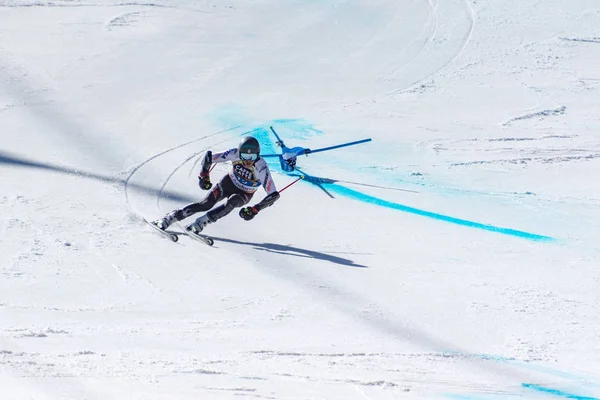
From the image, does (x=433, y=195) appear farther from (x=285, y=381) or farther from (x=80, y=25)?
(x=80, y=25)

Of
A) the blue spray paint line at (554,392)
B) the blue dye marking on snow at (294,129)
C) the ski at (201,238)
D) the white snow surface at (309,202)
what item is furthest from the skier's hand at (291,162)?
the blue spray paint line at (554,392)

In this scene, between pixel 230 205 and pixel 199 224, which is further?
pixel 230 205

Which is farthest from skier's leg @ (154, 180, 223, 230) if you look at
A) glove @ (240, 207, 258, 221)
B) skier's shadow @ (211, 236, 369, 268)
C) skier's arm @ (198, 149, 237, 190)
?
glove @ (240, 207, 258, 221)

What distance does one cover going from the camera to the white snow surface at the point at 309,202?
6602mm

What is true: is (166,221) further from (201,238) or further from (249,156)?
(249,156)

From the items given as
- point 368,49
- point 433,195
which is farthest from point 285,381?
point 368,49

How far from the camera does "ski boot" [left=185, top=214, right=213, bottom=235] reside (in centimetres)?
Answer: 917

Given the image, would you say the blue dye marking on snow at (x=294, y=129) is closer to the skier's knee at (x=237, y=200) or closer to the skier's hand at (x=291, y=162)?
the skier's hand at (x=291, y=162)

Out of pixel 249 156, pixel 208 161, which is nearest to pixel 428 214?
pixel 249 156

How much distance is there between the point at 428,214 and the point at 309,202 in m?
1.30

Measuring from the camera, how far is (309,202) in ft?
34.0

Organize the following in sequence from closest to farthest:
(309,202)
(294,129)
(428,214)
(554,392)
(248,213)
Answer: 1. (554,392)
2. (248,213)
3. (428,214)
4. (309,202)
5. (294,129)

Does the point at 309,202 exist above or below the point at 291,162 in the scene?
below

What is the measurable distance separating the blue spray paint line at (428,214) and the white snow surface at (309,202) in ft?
0.11
